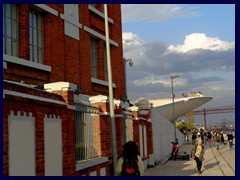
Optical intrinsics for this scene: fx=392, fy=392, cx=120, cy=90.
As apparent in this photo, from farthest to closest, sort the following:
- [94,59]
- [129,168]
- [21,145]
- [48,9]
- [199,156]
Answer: [94,59] < [199,156] < [48,9] < [129,168] < [21,145]

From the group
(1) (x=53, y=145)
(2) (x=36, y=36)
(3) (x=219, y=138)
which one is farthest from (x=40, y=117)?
(3) (x=219, y=138)

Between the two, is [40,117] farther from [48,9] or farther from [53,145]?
[48,9]

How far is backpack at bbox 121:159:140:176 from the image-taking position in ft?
26.2

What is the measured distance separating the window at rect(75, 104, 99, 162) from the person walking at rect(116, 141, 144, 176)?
10.7 ft

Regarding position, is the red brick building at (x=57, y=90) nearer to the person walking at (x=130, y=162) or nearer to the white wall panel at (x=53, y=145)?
the white wall panel at (x=53, y=145)

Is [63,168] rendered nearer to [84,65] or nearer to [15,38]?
[15,38]

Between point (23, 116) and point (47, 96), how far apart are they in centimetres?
117

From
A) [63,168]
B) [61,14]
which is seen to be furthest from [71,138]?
[61,14]

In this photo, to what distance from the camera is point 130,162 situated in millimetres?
8008

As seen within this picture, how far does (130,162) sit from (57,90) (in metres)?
2.84

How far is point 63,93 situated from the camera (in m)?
9.70

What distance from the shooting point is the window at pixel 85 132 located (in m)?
11.2

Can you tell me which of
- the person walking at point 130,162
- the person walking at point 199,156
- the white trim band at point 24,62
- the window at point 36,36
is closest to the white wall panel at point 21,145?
the person walking at point 130,162

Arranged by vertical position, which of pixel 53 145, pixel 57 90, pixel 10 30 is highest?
pixel 10 30
